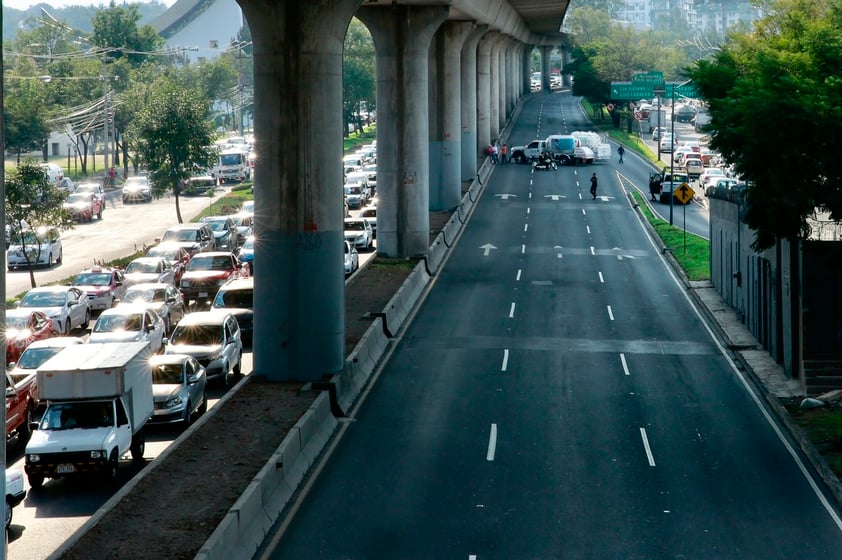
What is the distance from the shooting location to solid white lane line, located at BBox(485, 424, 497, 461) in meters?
24.9

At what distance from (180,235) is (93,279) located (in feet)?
36.3

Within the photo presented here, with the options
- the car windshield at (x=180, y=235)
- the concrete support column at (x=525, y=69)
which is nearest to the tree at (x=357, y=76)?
the concrete support column at (x=525, y=69)

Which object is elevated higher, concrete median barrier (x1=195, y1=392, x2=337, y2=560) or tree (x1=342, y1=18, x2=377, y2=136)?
tree (x1=342, y1=18, x2=377, y2=136)

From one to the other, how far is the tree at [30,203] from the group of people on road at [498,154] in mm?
46814

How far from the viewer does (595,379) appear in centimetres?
3228

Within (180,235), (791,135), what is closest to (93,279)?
(180,235)

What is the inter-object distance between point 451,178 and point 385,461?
4379 centimetres

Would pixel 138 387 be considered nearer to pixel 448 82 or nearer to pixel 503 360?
pixel 503 360

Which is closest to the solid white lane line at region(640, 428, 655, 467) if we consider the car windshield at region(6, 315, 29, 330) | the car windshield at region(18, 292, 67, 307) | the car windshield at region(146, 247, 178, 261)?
the car windshield at region(6, 315, 29, 330)

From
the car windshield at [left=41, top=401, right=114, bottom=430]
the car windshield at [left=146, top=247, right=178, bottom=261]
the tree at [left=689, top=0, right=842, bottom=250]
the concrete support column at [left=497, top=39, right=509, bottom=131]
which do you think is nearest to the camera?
the car windshield at [left=41, top=401, right=114, bottom=430]

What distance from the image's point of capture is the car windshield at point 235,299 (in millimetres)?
38562

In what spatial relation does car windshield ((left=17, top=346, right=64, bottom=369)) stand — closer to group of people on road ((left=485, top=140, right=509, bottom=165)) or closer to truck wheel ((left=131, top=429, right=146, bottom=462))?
truck wheel ((left=131, top=429, right=146, bottom=462))

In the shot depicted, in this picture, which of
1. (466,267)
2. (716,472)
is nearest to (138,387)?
(716,472)

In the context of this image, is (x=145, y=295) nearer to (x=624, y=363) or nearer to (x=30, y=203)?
(x=30, y=203)
